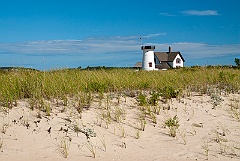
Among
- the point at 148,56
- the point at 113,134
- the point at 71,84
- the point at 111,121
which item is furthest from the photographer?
the point at 148,56

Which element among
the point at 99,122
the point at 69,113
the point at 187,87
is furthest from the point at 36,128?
the point at 187,87

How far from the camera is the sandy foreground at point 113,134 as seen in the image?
5887 millimetres

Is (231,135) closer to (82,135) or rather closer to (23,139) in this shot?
(82,135)

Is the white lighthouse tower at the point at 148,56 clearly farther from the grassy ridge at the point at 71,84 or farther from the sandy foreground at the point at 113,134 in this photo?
the sandy foreground at the point at 113,134

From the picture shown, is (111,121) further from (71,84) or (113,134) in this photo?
(71,84)

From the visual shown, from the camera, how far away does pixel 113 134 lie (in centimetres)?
669

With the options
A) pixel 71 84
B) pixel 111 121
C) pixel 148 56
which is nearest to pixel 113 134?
pixel 111 121

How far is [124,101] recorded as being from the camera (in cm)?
851

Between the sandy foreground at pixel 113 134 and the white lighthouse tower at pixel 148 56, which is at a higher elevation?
the white lighthouse tower at pixel 148 56

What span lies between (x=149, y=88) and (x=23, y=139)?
205 inches

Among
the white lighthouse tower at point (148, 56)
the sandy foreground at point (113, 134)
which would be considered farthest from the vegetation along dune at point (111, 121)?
the white lighthouse tower at point (148, 56)

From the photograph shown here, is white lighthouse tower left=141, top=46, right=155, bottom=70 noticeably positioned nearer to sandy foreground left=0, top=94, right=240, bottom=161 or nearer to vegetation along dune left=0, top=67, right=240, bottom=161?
vegetation along dune left=0, top=67, right=240, bottom=161

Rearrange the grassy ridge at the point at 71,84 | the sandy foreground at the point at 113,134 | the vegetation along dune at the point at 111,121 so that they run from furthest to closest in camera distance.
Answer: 1. the grassy ridge at the point at 71,84
2. the vegetation along dune at the point at 111,121
3. the sandy foreground at the point at 113,134

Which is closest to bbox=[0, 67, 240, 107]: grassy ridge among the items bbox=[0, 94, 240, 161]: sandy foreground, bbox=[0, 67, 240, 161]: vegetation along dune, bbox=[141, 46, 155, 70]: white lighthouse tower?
bbox=[0, 67, 240, 161]: vegetation along dune
